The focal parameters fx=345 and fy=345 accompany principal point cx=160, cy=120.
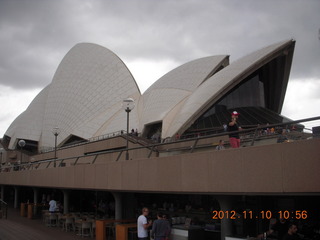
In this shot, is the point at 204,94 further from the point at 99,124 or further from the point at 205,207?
the point at 99,124

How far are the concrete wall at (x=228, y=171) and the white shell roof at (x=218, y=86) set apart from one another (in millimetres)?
11393

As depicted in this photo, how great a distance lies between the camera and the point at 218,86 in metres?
22.2

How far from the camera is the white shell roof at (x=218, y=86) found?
71.4 ft

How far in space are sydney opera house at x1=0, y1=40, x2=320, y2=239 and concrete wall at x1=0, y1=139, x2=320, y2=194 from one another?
0.02m

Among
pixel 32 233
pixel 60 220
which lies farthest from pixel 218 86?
pixel 32 233

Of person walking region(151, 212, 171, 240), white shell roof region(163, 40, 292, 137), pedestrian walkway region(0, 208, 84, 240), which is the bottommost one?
pedestrian walkway region(0, 208, 84, 240)

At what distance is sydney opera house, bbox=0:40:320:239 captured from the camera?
6.10 meters

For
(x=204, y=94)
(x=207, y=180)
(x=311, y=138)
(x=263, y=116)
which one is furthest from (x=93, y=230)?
(x=263, y=116)

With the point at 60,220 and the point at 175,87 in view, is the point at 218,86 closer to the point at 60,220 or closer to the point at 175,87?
the point at 175,87

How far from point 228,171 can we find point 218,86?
16270 millimetres

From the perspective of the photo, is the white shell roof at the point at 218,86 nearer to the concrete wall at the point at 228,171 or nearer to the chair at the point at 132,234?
the concrete wall at the point at 228,171
